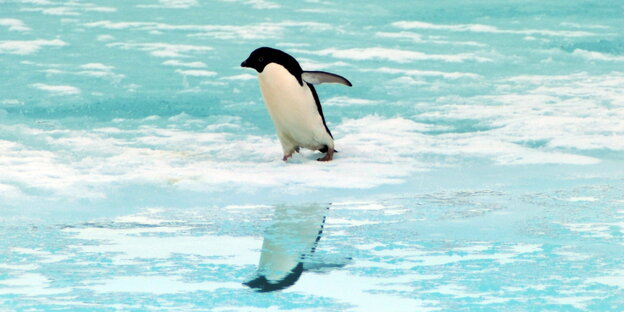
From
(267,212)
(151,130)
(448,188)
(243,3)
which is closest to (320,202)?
(267,212)

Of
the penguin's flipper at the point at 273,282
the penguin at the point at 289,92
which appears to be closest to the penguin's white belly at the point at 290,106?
the penguin at the point at 289,92

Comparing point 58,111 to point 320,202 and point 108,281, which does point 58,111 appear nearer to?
point 320,202

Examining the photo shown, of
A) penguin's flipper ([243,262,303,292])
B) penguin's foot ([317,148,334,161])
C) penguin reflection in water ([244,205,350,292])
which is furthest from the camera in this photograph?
penguin's foot ([317,148,334,161])

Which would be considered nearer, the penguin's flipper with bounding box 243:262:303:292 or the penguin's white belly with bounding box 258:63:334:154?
the penguin's flipper with bounding box 243:262:303:292

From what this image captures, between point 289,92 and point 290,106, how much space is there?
7 cm

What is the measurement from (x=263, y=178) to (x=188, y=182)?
371mm

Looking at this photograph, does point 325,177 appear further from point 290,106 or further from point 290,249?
point 290,249

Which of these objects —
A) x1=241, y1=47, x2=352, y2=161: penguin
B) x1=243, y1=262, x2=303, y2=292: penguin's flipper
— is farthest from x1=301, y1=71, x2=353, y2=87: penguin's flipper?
x1=243, y1=262, x2=303, y2=292: penguin's flipper

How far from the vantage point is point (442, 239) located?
525cm

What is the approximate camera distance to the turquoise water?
4539mm

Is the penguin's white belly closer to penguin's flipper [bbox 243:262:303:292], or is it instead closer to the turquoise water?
the turquoise water

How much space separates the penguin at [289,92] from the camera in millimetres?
6863

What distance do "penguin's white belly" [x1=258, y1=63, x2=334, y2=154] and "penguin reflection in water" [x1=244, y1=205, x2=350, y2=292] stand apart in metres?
1.07

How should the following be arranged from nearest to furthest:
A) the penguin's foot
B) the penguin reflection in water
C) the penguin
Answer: the penguin reflection in water, the penguin, the penguin's foot
